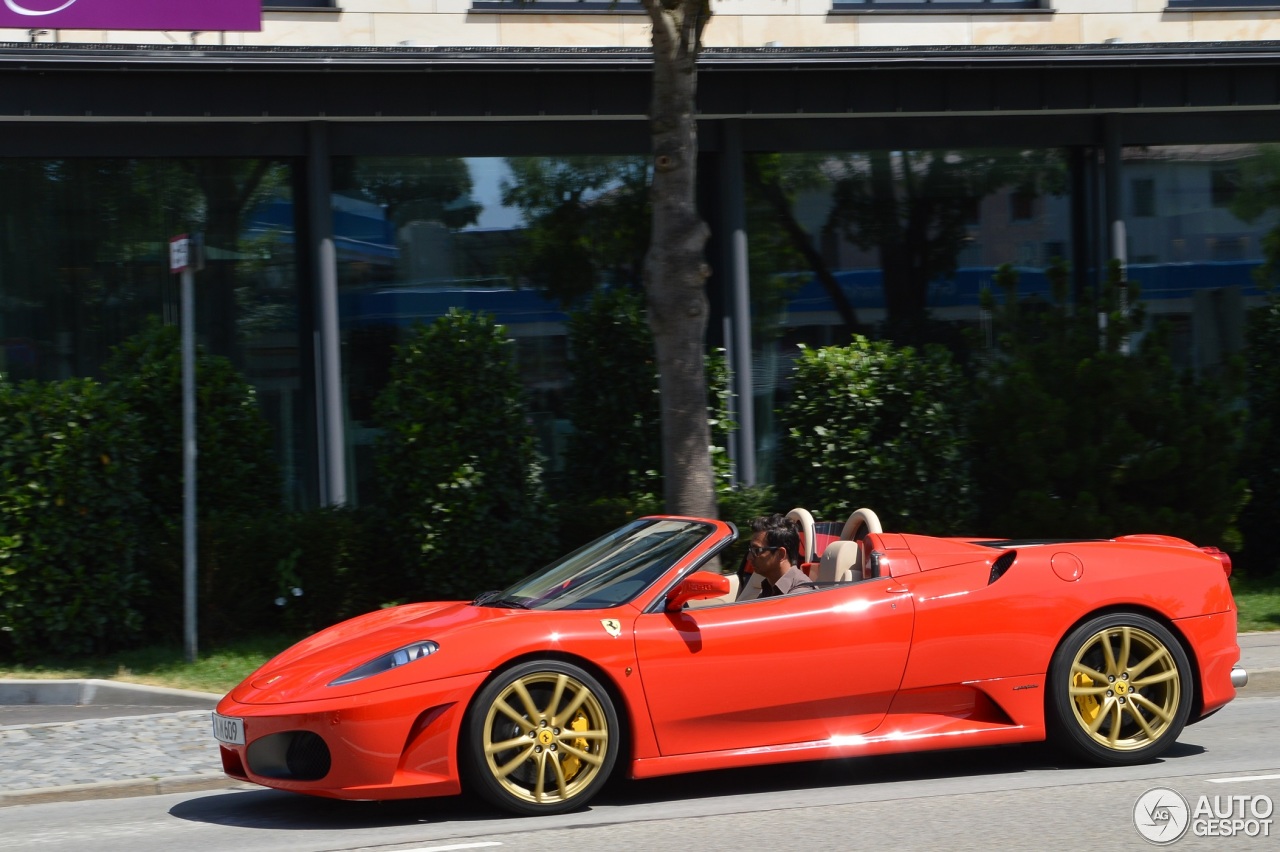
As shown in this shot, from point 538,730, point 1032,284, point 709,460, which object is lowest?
point 538,730

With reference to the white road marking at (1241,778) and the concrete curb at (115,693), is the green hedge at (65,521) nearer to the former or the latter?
the concrete curb at (115,693)

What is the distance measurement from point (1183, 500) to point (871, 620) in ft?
22.3

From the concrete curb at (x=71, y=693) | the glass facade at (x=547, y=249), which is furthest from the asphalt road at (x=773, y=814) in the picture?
the glass facade at (x=547, y=249)

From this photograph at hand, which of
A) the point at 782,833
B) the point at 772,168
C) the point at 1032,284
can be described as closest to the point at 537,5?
the point at 772,168

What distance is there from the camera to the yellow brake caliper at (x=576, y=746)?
606cm

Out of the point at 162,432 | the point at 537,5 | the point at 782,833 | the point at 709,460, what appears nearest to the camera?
the point at 782,833

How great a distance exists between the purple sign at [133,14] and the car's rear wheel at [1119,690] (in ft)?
31.7

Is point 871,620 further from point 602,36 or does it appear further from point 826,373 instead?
point 602,36

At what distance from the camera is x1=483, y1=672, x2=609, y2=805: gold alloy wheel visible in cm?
597

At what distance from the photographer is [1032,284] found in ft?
49.0

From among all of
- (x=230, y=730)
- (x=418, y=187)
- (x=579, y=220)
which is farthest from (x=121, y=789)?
(x=579, y=220)

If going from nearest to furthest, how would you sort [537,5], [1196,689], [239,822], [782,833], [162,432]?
1. [782,833]
2. [239,822]
3. [1196,689]
4. [162,432]
5. [537,5]

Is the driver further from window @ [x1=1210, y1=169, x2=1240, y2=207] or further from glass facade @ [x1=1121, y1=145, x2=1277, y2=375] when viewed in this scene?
window @ [x1=1210, y1=169, x2=1240, y2=207]

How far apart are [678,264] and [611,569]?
3.62 m
